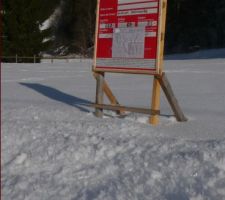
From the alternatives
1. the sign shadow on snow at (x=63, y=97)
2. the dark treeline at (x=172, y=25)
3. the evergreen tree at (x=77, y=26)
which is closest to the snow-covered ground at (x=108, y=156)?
the sign shadow on snow at (x=63, y=97)

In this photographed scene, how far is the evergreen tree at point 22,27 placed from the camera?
153 feet

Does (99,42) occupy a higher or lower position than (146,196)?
higher

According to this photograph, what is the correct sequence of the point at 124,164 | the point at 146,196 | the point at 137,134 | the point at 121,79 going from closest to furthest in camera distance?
the point at 146,196, the point at 124,164, the point at 137,134, the point at 121,79

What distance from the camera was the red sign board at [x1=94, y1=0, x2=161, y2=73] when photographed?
796cm

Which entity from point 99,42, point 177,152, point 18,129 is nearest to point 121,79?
point 99,42

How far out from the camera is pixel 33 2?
47.0 m

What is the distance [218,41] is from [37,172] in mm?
52061

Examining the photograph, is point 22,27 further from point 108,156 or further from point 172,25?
point 108,156

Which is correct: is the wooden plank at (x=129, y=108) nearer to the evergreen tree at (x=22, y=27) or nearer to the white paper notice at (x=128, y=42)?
the white paper notice at (x=128, y=42)

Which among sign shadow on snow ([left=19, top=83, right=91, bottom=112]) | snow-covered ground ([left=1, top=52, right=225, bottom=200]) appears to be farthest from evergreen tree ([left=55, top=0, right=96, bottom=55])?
snow-covered ground ([left=1, top=52, right=225, bottom=200])

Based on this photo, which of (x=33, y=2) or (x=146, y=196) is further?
(x=33, y=2)

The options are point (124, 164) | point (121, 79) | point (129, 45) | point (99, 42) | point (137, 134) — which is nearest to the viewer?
point (124, 164)

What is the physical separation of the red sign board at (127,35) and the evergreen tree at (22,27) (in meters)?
38.3

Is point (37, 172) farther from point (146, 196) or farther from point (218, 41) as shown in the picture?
point (218, 41)
